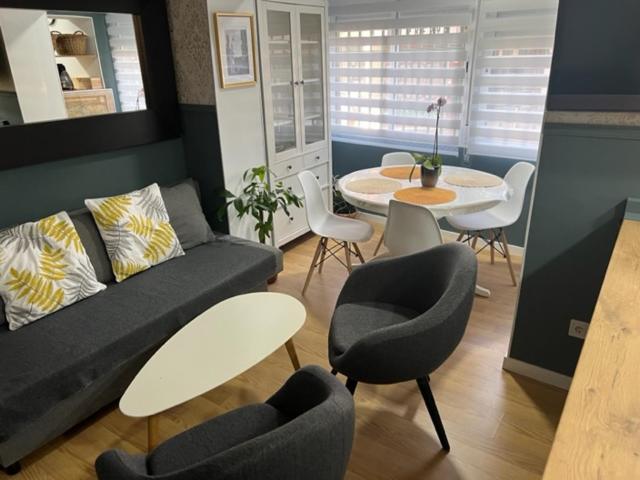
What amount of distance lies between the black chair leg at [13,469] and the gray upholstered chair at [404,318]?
134cm

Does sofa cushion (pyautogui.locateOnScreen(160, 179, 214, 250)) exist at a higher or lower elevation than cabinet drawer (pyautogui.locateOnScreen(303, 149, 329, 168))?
lower

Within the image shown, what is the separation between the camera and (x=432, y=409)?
185 centimetres

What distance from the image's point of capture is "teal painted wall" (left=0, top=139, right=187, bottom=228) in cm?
243

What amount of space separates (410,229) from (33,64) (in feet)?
7.11

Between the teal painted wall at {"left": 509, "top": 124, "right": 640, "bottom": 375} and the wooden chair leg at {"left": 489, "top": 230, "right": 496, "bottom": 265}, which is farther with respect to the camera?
the wooden chair leg at {"left": 489, "top": 230, "right": 496, "bottom": 265}

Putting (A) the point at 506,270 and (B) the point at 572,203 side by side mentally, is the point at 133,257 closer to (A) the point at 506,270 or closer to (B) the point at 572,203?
(B) the point at 572,203

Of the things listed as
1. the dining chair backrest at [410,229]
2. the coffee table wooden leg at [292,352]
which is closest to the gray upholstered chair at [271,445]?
the coffee table wooden leg at [292,352]

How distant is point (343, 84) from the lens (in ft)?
14.1

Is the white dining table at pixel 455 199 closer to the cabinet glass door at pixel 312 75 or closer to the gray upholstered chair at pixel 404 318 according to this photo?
the gray upholstered chair at pixel 404 318

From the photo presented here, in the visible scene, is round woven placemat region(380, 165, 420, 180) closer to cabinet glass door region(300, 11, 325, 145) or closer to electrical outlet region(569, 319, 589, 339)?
cabinet glass door region(300, 11, 325, 145)

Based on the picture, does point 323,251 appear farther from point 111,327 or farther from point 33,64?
point 33,64

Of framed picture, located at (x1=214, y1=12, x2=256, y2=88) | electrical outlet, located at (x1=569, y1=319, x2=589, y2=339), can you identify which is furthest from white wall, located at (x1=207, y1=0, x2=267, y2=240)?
electrical outlet, located at (x1=569, y1=319, x2=589, y2=339)

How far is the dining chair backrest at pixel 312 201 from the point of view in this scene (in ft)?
10.2

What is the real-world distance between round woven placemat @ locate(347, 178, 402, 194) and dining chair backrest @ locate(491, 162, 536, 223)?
30.7 inches
